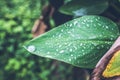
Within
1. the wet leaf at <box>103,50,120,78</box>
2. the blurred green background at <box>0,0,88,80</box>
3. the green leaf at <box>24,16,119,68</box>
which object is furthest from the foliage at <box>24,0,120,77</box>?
the blurred green background at <box>0,0,88,80</box>

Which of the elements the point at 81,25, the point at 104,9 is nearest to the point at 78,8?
the point at 104,9

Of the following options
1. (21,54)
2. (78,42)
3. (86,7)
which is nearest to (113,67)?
(78,42)

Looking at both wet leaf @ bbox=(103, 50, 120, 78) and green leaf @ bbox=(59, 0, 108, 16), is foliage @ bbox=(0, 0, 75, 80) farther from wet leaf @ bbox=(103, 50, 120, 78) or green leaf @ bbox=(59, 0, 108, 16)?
wet leaf @ bbox=(103, 50, 120, 78)

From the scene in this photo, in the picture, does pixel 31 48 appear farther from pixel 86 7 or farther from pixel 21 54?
pixel 21 54

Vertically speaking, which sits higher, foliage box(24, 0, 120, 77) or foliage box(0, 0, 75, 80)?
foliage box(24, 0, 120, 77)

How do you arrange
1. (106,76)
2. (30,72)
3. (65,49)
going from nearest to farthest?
(106,76)
(65,49)
(30,72)

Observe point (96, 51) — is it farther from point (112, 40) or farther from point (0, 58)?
point (0, 58)
